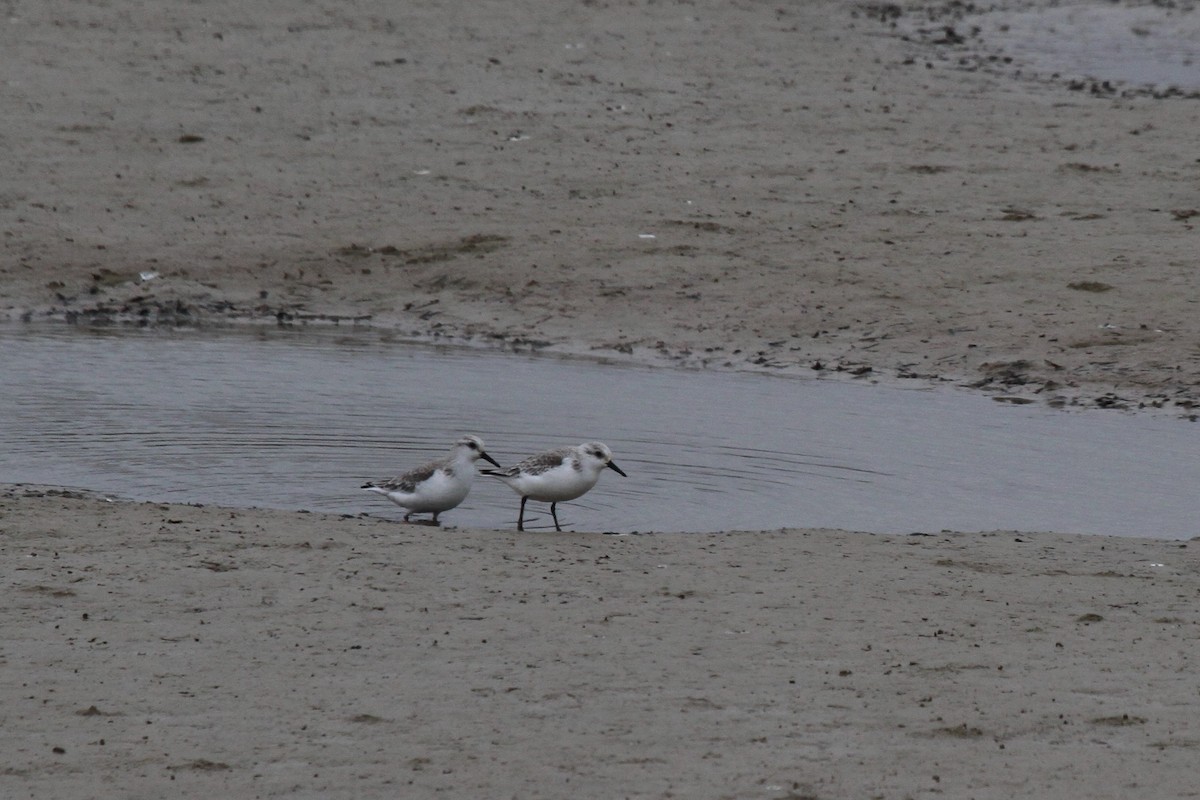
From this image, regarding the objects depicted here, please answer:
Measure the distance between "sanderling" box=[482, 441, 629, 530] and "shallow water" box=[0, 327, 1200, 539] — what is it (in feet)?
1.23

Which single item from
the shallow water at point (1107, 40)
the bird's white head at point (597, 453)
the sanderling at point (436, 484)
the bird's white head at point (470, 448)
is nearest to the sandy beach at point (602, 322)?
the shallow water at point (1107, 40)

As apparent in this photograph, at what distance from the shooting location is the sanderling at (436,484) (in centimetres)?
1009

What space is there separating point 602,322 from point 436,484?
206 inches

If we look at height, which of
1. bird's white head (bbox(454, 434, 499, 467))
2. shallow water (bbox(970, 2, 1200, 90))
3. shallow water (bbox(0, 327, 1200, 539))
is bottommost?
shallow water (bbox(0, 327, 1200, 539))

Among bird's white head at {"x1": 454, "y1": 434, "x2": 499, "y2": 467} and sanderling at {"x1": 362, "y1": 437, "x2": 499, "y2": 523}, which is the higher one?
bird's white head at {"x1": 454, "y1": 434, "x2": 499, "y2": 467}

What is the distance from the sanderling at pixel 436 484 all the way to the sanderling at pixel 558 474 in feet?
0.69

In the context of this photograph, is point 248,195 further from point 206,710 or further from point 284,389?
point 206,710

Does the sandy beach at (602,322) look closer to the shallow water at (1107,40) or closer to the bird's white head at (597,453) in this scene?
the shallow water at (1107,40)

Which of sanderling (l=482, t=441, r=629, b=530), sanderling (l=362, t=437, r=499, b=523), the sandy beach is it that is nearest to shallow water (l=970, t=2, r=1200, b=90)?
the sandy beach

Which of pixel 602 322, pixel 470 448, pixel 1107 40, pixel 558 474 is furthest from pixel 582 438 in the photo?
pixel 1107 40

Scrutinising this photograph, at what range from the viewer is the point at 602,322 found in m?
15.1

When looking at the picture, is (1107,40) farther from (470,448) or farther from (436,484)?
(436,484)

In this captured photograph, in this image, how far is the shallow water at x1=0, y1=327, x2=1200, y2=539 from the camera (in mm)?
10578

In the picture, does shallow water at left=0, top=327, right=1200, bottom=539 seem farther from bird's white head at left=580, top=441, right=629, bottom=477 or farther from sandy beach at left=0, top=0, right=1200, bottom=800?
sandy beach at left=0, top=0, right=1200, bottom=800
